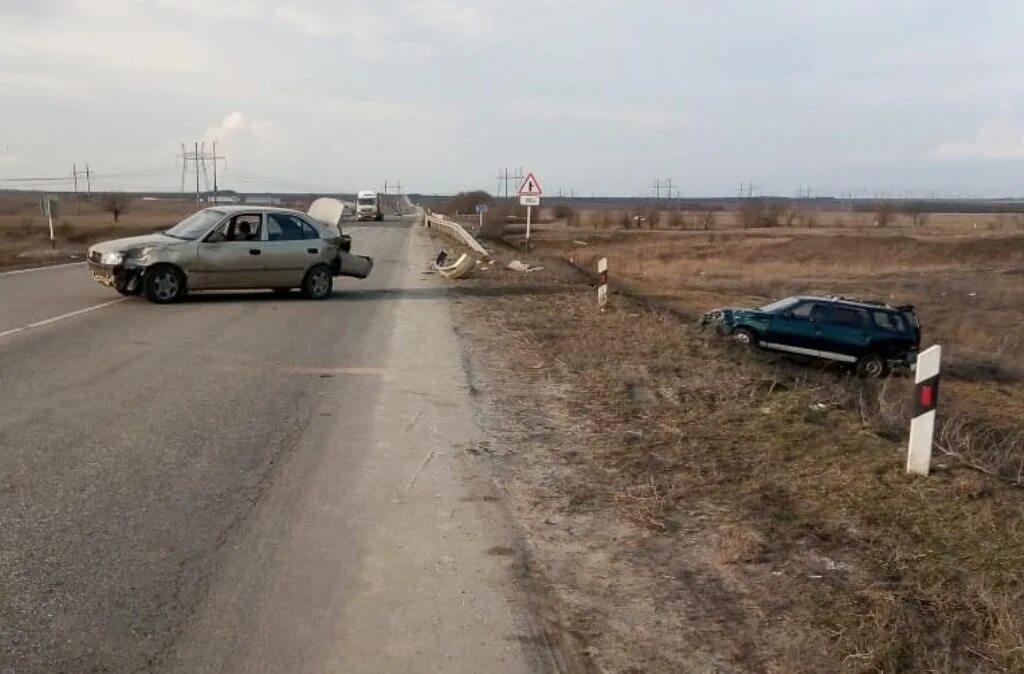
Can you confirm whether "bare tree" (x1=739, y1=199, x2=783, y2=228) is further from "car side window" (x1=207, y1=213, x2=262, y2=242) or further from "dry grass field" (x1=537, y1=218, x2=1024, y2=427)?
"car side window" (x1=207, y1=213, x2=262, y2=242)

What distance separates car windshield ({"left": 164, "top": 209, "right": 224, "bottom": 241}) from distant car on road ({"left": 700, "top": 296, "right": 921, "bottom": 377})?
9.29 m

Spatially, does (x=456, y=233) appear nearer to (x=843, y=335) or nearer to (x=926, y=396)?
(x=843, y=335)

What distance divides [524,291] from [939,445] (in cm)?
1364

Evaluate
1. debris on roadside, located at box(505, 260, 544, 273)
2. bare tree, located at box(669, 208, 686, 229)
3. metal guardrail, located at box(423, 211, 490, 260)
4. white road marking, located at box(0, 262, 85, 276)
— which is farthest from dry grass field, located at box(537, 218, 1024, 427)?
bare tree, located at box(669, 208, 686, 229)

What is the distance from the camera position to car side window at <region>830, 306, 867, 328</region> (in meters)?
19.5

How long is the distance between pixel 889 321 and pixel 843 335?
1.19 metres

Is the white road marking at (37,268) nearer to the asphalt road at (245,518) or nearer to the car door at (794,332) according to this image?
the asphalt road at (245,518)

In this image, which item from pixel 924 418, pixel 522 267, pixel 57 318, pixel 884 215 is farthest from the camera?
pixel 884 215

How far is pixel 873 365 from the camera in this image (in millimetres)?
19531

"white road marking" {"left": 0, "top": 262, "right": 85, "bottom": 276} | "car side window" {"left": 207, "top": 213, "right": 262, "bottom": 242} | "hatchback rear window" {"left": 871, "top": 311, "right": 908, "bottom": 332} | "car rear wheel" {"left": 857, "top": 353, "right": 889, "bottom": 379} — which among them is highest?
"car side window" {"left": 207, "top": 213, "right": 262, "bottom": 242}

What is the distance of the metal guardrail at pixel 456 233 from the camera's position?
114ft

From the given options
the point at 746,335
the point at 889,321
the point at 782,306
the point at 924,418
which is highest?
the point at 924,418

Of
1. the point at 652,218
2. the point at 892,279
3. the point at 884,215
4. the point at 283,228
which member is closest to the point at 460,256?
the point at 283,228

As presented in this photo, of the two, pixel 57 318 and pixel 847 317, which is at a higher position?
pixel 57 318
